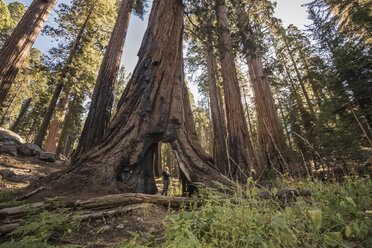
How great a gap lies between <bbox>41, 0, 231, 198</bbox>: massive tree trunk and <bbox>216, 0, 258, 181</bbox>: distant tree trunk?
1834mm

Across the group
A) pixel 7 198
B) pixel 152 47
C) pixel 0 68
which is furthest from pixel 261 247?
pixel 0 68

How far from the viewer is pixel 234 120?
5.57m

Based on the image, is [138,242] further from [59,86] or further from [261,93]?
[59,86]

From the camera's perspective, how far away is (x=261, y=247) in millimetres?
1034

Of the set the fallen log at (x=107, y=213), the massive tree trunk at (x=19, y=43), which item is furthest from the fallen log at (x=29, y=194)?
the massive tree trunk at (x=19, y=43)

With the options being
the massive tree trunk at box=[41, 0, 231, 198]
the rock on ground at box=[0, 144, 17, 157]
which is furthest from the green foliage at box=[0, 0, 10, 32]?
the massive tree trunk at box=[41, 0, 231, 198]

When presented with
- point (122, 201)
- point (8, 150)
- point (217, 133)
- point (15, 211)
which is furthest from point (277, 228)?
point (8, 150)

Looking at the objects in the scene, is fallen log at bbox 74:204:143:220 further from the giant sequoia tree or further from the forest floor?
the giant sequoia tree

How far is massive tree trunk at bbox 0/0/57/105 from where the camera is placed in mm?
4340

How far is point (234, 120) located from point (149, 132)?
3400mm

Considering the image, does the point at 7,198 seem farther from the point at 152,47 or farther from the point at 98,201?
the point at 152,47

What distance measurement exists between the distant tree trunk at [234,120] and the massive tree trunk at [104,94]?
12.5 ft

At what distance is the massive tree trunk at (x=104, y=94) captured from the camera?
4.33 m

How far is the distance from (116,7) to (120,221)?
46.4 feet
